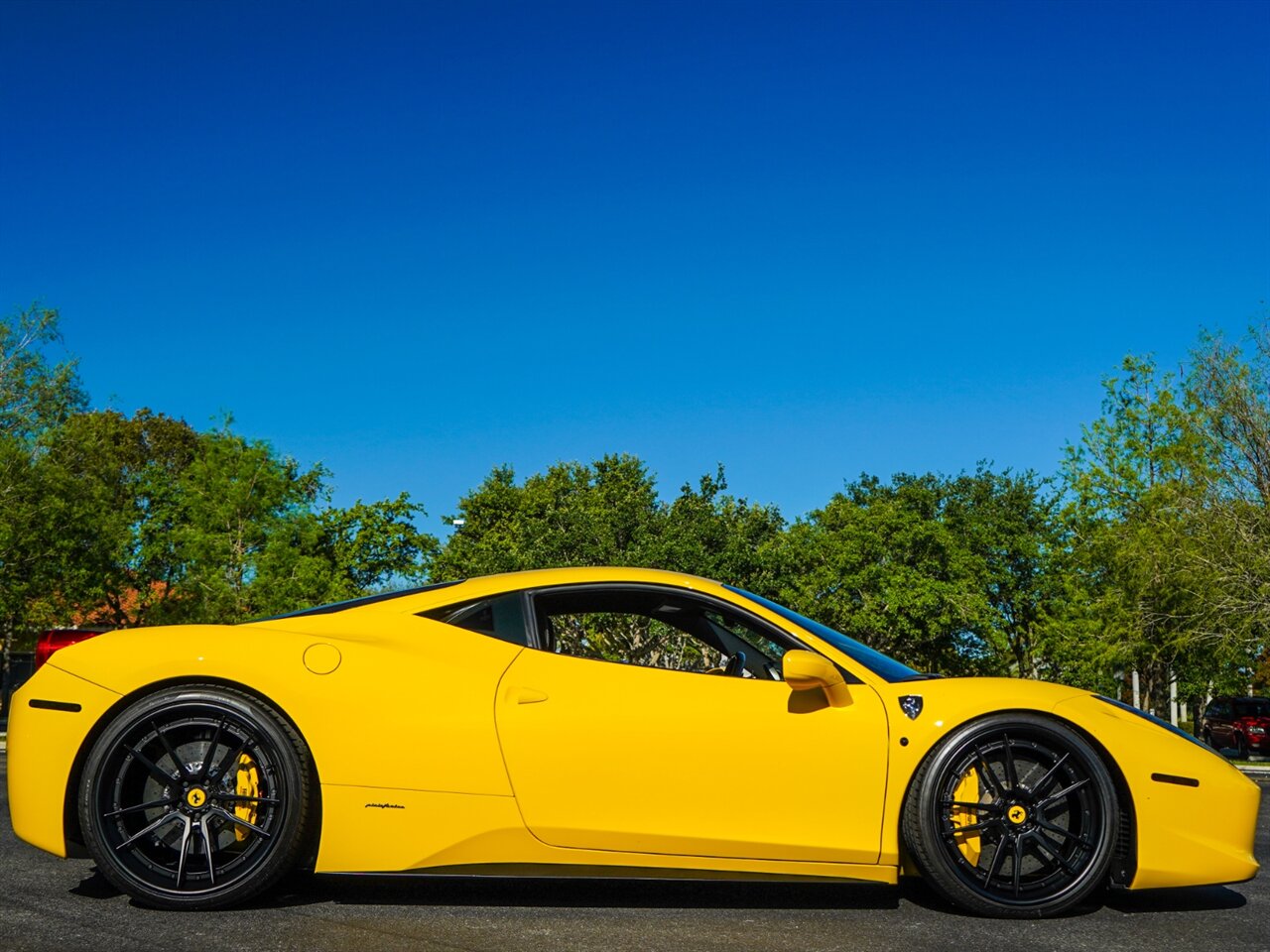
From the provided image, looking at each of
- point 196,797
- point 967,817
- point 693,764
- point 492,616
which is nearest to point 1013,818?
point 967,817

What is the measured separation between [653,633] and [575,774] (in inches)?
39.5

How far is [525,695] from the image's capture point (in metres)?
4.36

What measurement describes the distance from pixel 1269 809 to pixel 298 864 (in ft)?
26.5

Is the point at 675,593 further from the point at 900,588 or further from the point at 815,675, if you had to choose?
the point at 900,588

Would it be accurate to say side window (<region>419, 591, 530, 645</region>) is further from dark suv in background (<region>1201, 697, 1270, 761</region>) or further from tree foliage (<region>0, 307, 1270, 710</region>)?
dark suv in background (<region>1201, 697, 1270, 761</region>)

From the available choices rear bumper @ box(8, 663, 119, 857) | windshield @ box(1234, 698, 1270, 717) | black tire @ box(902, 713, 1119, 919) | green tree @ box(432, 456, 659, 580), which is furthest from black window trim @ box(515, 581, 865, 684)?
windshield @ box(1234, 698, 1270, 717)

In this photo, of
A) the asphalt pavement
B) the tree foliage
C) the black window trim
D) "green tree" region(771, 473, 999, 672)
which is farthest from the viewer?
"green tree" region(771, 473, 999, 672)

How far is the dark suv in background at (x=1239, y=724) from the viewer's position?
29.7 metres

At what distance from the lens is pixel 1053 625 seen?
1404 inches

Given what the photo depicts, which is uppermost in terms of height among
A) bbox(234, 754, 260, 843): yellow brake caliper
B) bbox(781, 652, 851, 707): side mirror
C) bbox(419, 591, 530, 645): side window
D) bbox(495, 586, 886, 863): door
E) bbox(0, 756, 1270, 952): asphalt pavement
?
bbox(419, 591, 530, 645): side window

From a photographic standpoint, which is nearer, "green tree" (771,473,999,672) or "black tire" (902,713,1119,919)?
"black tire" (902,713,1119,919)

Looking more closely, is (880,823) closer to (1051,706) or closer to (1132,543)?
(1051,706)

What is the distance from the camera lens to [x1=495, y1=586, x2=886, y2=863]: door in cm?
423

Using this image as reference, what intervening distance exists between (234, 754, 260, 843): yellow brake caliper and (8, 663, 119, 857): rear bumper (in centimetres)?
56
